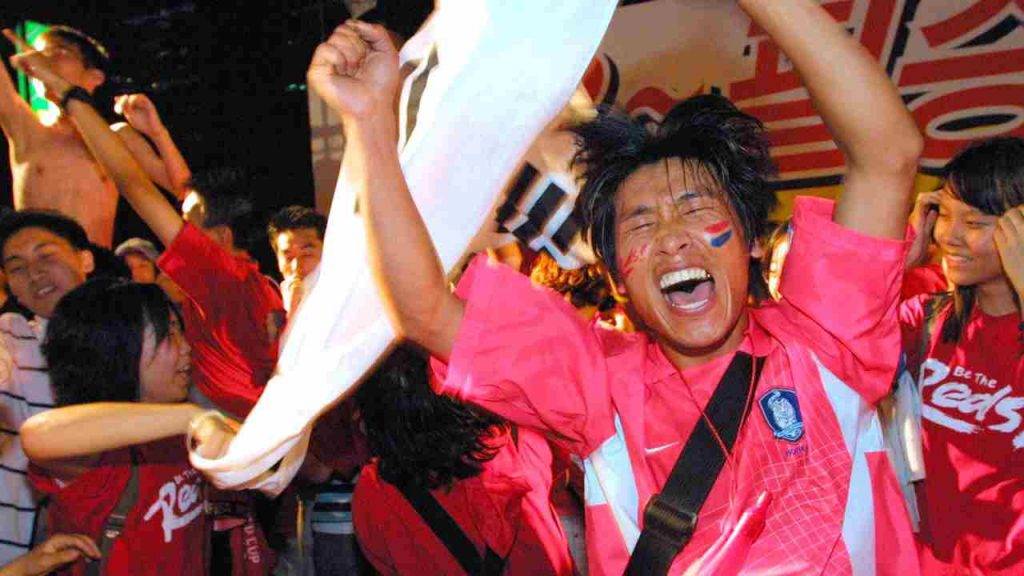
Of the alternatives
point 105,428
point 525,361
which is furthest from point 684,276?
point 105,428

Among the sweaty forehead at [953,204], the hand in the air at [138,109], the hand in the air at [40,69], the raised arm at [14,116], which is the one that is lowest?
the raised arm at [14,116]

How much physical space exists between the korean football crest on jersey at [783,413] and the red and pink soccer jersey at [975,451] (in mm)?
1040

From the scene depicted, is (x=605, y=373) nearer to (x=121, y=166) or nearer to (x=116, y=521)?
(x=116, y=521)

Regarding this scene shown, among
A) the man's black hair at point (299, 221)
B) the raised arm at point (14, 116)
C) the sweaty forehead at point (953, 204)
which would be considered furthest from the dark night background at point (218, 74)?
the sweaty forehead at point (953, 204)

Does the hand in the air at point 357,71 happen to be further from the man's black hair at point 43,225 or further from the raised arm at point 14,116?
the raised arm at point 14,116

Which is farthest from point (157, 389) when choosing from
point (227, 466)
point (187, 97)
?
point (187, 97)

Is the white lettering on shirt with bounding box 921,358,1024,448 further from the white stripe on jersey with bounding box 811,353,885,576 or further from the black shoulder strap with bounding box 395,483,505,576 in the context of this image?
the black shoulder strap with bounding box 395,483,505,576

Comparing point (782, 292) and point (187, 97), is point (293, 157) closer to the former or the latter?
point (187, 97)

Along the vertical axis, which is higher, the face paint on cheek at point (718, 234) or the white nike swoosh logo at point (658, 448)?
the face paint on cheek at point (718, 234)

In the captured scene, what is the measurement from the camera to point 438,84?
69.5 inches

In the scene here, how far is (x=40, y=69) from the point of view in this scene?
13.3ft

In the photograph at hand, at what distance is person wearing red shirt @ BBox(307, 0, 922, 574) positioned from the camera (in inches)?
63.9

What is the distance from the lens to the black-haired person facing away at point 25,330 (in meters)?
2.84

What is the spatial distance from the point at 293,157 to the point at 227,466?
19.2 ft
